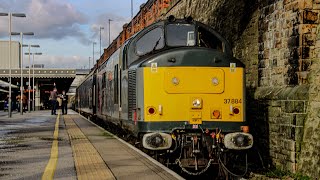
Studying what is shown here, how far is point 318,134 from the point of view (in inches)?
380

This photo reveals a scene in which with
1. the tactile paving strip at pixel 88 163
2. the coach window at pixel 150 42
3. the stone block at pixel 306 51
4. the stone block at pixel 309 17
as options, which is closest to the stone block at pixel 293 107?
the stone block at pixel 306 51

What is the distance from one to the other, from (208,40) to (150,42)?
A: 1.32 m

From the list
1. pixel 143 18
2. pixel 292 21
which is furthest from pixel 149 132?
pixel 143 18

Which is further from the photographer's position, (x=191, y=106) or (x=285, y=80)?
(x=285, y=80)

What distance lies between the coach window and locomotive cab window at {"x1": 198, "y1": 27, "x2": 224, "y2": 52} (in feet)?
2.91

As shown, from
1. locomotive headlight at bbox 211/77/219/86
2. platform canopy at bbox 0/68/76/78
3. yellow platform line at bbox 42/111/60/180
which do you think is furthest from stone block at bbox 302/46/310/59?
platform canopy at bbox 0/68/76/78

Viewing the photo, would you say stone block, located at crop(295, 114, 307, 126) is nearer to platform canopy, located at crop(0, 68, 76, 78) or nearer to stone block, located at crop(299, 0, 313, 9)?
stone block, located at crop(299, 0, 313, 9)

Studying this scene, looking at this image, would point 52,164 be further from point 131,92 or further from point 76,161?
point 131,92

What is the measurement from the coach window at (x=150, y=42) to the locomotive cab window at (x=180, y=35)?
0.18 m

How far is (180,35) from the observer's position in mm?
11344

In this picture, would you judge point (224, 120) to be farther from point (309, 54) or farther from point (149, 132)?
point (309, 54)

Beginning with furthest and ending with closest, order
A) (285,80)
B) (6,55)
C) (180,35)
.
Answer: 1. (6,55)
2. (285,80)
3. (180,35)

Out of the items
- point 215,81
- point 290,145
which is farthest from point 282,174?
point 215,81

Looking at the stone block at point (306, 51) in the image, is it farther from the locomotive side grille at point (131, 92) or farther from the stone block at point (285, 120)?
the locomotive side grille at point (131, 92)
